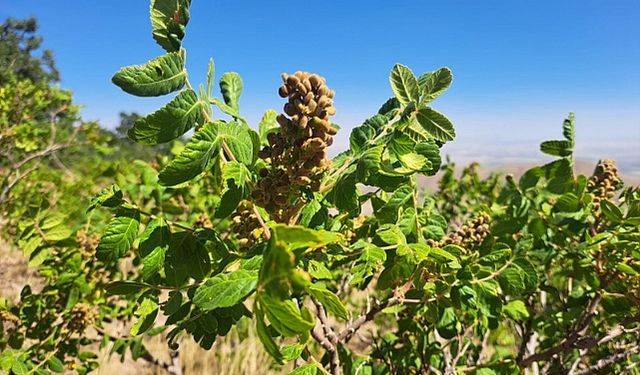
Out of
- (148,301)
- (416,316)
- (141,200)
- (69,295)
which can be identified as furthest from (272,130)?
(141,200)

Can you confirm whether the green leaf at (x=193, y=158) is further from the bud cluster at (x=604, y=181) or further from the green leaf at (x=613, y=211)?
the bud cluster at (x=604, y=181)

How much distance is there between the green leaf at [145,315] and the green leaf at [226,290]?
31cm

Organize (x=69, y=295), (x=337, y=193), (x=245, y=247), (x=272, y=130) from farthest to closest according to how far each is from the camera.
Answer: (x=69, y=295), (x=272, y=130), (x=245, y=247), (x=337, y=193)

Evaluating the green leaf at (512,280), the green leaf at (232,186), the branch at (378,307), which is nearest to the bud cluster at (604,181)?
the green leaf at (512,280)

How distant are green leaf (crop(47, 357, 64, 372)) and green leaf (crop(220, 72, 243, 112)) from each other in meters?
1.26

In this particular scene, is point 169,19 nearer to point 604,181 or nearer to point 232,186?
point 232,186

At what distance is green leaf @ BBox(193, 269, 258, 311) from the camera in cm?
63

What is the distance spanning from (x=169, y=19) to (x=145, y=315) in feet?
1.97

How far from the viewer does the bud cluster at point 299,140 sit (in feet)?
2.88

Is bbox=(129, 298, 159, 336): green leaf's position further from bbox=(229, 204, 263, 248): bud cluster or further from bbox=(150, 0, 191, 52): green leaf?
bbox=(150, 0, 191, 52): green leaf

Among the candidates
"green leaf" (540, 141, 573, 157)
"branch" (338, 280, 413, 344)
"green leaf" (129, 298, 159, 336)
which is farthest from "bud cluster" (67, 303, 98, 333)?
"green leaf" (540, 141, 573, 157)

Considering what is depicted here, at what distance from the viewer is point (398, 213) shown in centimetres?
117

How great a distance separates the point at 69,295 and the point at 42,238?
10.0 inches

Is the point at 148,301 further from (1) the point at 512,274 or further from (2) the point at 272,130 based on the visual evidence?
(1) the point at 512,274
